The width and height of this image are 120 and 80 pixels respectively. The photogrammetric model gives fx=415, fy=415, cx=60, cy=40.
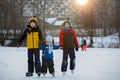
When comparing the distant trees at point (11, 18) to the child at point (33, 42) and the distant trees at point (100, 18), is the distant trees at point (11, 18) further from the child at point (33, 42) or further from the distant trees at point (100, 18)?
the child at point (33, 42)

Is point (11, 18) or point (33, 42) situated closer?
point (33, 42)

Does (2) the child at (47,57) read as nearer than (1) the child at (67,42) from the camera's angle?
Yes

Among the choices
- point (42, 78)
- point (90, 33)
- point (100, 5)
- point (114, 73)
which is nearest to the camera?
point (42, 78)

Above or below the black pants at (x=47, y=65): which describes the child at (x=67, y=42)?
above

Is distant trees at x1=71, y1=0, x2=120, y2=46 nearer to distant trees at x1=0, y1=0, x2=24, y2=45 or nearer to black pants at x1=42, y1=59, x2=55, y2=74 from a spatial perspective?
distant trees at x1=0, y1=0, x2=24, y2=45

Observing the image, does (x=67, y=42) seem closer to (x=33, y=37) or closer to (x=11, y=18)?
(x=33, y=37)

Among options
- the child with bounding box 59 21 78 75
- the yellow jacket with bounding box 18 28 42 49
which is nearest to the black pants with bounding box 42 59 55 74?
the yellow jacket with bounding box 18 28 42 49

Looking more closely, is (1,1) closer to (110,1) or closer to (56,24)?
(110,1)

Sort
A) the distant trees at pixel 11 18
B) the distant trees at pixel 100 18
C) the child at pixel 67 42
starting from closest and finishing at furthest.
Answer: the child at pixel 67 42
the distant trees at pixel 11 18
the distant trees at pixel 100 18

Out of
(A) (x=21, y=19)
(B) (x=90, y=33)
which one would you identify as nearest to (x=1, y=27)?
(A) (x=21, y=19)

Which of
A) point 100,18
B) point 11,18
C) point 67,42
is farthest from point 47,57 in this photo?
point 100,18

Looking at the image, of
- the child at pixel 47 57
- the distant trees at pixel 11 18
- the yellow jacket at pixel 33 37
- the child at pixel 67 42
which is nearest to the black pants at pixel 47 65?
the child at pixel 47 57

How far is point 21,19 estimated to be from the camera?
6228 centimetres

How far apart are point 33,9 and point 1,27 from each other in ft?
22.1
